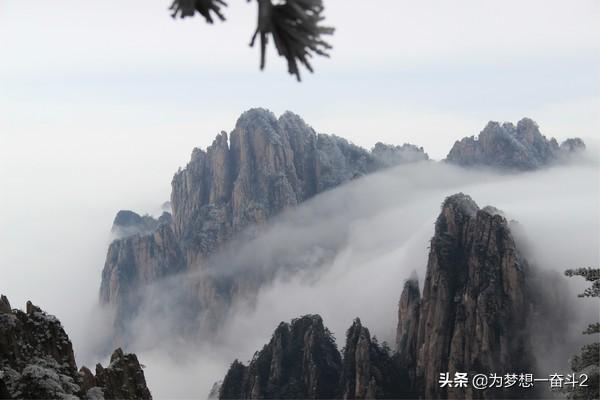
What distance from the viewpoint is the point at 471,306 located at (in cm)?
9325

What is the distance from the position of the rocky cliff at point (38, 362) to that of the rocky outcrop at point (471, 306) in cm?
6895

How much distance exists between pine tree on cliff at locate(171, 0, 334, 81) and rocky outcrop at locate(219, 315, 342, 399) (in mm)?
95210

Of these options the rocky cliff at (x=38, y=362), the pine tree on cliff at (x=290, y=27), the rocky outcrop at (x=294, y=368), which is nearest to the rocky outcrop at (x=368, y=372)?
the rocky outcrop at (x=294, y=368)

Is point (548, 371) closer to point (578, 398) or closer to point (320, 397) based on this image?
point (320, 397)

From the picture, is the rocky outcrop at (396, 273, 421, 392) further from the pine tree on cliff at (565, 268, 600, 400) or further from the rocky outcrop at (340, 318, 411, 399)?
the pine tree on cliff at (565, 268, 600, 400)

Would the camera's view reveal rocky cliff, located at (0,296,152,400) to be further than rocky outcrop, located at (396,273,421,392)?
No

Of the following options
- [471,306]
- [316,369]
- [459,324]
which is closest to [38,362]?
[459,324]

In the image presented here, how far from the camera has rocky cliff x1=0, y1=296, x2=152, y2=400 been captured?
21.0 metres

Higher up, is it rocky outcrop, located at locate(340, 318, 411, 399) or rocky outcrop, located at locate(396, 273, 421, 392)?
rocky outcrop, located at locate(396, 273, 421, 392)

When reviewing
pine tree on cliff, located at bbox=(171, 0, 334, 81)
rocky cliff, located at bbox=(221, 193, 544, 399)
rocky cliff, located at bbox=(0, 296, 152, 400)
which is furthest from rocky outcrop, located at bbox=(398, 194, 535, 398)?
pine tree on cliff, located at bbox=(171, 0, 334, 81)

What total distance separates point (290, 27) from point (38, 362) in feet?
64.5

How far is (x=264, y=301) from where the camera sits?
196000mm

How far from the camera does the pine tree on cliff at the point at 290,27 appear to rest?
754 cm

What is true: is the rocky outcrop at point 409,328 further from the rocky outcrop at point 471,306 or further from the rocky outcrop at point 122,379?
the rocky outcrop at point 122,379
